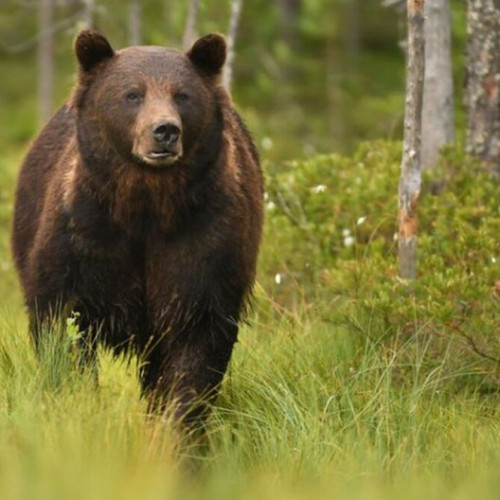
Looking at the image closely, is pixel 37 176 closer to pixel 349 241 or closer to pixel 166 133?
pixel 166 133

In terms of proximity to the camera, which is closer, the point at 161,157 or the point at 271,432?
the point at 271,432

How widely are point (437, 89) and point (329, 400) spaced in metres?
4.70

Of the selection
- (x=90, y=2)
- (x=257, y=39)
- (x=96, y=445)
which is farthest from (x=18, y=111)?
(x=96, y=445)

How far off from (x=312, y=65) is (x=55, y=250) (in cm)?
2614

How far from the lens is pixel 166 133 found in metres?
6.57

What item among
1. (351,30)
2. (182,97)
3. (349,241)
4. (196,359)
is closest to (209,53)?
(182,97)

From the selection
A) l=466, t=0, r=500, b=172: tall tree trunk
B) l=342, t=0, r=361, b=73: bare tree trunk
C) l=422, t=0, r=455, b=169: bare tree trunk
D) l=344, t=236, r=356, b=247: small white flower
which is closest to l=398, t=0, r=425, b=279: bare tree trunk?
l=344, t=236, r=356, b=247: small white flower

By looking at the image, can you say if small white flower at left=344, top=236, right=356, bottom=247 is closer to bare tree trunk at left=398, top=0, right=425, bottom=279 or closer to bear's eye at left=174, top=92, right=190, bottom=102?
bare tree trunk at left=398, top=0, right=425, bottom=279

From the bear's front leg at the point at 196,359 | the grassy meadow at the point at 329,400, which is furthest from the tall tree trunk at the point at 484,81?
the bear's front leg at the point at 196,359

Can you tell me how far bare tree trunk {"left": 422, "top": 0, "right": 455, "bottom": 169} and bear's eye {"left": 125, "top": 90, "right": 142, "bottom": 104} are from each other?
4.25 meters

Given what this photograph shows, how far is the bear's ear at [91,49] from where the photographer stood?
701 cm

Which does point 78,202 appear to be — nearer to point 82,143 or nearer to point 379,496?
point 82,143

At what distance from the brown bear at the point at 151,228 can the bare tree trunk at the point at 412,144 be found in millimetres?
1263

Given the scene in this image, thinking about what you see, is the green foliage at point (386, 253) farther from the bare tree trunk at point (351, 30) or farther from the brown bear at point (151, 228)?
the bare tree trunk at point (351, 30)
